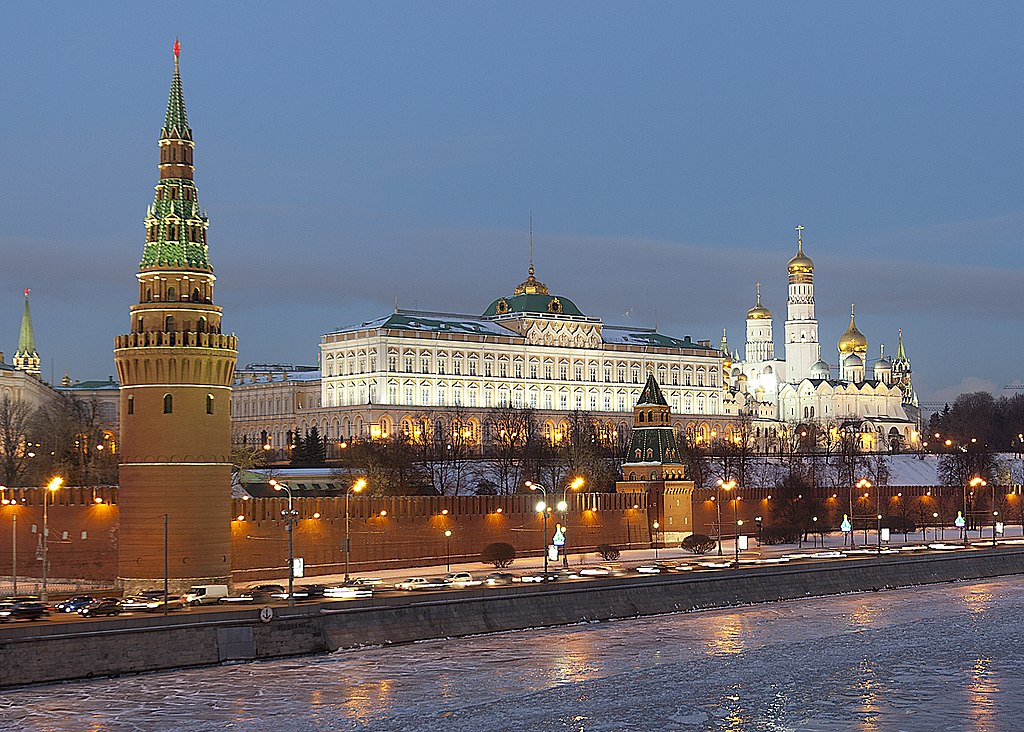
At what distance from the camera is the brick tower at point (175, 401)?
57375mm

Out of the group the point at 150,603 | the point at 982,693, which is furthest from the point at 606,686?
the point at 150,603

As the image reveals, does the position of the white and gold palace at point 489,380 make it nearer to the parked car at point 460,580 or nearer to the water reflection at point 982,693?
the parked car at point 460,580

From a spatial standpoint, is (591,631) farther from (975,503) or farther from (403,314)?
(403,314)

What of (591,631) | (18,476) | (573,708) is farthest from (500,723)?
(18,476)

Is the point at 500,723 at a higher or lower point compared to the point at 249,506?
lower

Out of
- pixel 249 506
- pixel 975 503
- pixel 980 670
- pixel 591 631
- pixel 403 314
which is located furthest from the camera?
pixel 403 314

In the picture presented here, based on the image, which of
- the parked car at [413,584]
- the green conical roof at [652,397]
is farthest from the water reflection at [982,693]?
the green conical roof at [652,397]

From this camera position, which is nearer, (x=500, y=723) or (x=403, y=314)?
(x=500, y=723)

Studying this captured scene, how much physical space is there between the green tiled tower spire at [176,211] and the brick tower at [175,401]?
0.04 meters

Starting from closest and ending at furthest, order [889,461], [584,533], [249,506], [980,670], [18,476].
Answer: [980,670], [249,506], [584,533], [18,476], [889,461]

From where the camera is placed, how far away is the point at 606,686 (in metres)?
45.7

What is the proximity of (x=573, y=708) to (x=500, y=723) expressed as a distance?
2628 millimetres

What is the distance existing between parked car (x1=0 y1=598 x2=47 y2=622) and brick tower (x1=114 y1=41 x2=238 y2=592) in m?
6.61

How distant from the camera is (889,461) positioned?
15088 cm
